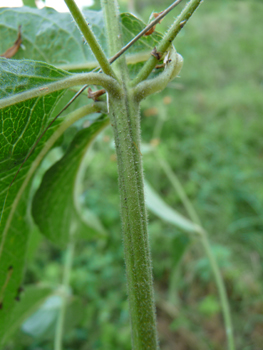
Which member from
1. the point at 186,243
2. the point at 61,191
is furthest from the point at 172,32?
the point at 186,243

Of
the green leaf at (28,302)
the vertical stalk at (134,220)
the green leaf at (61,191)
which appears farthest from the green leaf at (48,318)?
the vertical stalk at (134,220)

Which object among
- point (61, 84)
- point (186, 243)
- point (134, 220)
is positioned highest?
point (186, 243)

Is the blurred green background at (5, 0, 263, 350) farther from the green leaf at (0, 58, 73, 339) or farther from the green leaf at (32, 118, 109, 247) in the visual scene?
the green leaf at (0, 58, 73, 339)

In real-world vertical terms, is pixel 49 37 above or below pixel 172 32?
above

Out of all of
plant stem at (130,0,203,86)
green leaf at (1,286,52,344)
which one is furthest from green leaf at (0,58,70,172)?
green leaf at (1,286,52,344)

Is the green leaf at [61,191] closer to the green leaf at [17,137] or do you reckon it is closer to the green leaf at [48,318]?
the green leaf at [17,137]

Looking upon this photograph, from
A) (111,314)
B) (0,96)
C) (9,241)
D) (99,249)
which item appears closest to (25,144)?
(0,96)

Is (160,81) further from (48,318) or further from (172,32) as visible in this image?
(48,318)
